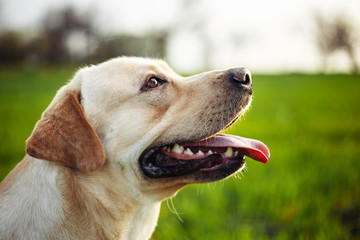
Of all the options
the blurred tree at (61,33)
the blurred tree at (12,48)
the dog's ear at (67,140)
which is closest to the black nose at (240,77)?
the dog's ear at (67,140)

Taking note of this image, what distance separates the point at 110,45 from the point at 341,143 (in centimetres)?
2739

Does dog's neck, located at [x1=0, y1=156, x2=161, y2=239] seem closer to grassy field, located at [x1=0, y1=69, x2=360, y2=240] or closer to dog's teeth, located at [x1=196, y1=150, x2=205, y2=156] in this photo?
dog's teeth, located at [x1=196, y1=150, x2=205, y2=156]

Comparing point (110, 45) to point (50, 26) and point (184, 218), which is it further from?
point (184, 218)

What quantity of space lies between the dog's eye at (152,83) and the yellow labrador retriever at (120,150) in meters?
0.01

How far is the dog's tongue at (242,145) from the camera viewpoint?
2.58m

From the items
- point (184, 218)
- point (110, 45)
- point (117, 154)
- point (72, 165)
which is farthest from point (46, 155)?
point (110, 45)

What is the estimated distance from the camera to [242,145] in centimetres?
258

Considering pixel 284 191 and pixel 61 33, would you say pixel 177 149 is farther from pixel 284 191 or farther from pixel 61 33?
pixel 61 33

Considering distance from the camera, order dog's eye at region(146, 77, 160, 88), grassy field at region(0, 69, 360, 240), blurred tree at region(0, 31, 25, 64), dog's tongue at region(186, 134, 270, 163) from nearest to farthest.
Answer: dog's tongue at region(186, 134, 270, 163) → dog's eye at region(146, 77, 160, 88) → grassy field at region(0, 69, 360, 240) → blurred tree at region(0, 31, 25, 64)

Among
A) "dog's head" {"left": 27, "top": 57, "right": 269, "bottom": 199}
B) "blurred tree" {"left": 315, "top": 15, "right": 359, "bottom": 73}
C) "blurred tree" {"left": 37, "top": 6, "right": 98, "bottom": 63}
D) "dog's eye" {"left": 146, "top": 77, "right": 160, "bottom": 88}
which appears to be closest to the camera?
"dog's head" {"left": 27, "top": 57, "right": 269, "bottom": 199}

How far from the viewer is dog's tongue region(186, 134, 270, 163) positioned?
2578 mm

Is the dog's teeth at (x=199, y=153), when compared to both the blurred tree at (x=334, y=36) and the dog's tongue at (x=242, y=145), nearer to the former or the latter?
the dog's tongue at (x=242, y=145)

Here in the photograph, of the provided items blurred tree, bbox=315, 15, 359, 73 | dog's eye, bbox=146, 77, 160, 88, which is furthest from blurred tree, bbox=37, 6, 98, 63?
dog's eye, bbox=146, 77, 160, 88

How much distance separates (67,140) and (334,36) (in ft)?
96.5
